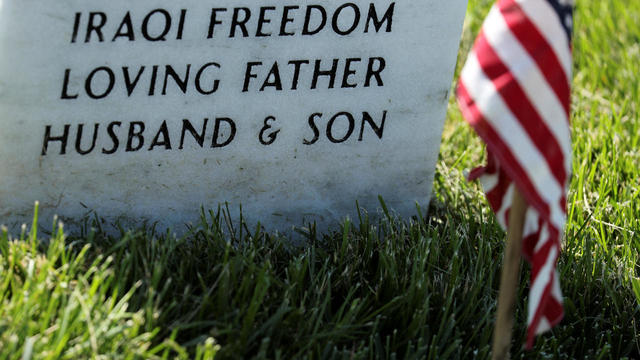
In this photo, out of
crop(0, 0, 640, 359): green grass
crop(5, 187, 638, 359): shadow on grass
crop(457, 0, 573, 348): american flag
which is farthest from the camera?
crop(5, 187, 638, 359): shadow on grass

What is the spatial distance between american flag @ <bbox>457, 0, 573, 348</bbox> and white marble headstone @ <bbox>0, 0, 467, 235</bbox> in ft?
2.65

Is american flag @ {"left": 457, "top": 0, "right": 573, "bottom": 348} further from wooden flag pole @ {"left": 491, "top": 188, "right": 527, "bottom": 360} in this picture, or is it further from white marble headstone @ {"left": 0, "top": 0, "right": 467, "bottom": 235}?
white marble headstone @ {"left": 0, "top": 0, "right": 467, "bottom": 235}

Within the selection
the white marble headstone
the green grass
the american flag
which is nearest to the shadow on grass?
the green grass

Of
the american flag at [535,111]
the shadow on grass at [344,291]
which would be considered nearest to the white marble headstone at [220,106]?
the shadow on grass at [344,291]

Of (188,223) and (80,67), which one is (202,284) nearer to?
→ (188,223)

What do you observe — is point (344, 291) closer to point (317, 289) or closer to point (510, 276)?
point (317, 289)

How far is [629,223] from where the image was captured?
2.98 m

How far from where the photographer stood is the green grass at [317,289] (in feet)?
6.96

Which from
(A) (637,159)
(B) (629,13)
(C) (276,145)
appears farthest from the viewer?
(B) (629,13)

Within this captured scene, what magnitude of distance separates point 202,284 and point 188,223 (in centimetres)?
53

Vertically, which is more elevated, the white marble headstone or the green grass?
the white marble headstone

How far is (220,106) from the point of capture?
2.69m

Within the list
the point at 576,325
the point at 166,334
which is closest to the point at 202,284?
the point at 166,334

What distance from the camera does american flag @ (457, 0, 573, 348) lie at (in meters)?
1.93
